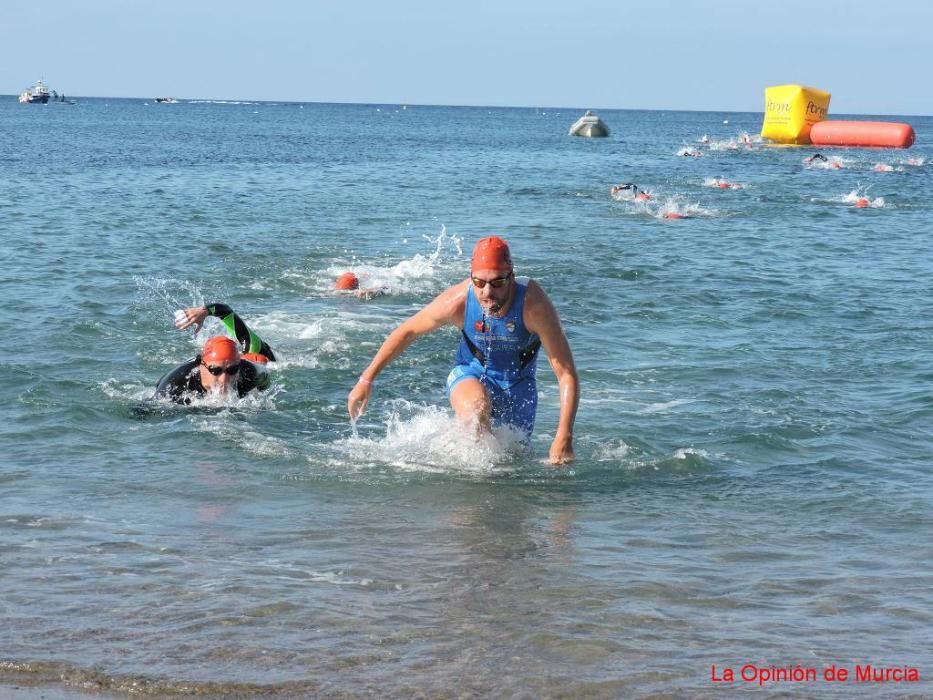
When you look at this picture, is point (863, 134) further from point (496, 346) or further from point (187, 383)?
point (496, 346)

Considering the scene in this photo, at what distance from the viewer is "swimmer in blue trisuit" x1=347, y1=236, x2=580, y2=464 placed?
762cm

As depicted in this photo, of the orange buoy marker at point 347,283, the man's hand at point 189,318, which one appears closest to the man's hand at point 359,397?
the man's hand at point 189,318

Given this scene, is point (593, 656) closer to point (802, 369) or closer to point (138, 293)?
point (802, 369)

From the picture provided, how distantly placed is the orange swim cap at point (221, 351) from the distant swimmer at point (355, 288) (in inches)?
255

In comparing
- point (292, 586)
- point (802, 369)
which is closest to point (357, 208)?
point (802, 369)

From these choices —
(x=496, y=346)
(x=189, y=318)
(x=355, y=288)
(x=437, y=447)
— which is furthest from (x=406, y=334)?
(x=355, y=288)

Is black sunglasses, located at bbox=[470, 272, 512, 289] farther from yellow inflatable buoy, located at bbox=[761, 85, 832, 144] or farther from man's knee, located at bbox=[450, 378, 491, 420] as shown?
yellow inflatable buoy, located at bbox=[761, 85, 832, 144]

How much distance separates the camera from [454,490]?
8234mm

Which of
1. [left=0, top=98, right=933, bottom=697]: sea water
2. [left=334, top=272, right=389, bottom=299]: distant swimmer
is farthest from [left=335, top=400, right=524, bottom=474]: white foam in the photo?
[left=334, top=272, right=389, bottom=299]: distant swimmer

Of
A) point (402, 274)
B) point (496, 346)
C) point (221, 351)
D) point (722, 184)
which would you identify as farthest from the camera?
point (722, 184)

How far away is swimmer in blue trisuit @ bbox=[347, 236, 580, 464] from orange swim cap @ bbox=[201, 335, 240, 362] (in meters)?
2.21

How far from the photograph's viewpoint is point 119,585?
611 cm

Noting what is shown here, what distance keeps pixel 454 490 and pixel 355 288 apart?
913cm

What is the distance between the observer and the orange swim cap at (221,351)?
32.8ft
